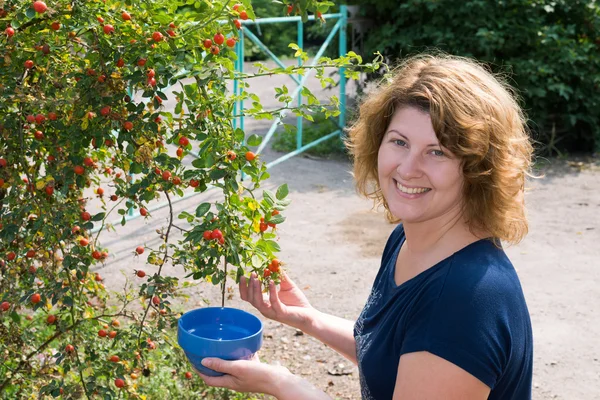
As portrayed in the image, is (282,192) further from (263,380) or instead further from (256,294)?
(263,380)

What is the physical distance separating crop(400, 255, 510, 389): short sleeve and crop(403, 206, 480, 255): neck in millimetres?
131

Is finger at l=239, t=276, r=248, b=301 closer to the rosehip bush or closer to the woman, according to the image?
the rosehip bush

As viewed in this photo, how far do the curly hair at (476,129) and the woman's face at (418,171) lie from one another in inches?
0.9

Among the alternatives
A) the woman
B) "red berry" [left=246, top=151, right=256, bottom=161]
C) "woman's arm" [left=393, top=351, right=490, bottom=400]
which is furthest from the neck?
"red berry" [left=246, top=151, right=256, bottom=161]

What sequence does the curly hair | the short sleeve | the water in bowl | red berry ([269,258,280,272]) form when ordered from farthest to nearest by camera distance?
the water in bowl → red berry ([269,258,280,272]) → the curly hair → the short sleeve

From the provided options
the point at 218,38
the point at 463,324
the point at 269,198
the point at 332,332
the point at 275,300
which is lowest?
the point at 332,332

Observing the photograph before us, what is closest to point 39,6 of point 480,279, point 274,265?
→ point 274,265

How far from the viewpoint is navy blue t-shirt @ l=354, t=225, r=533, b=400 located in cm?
169

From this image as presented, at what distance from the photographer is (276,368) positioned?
206cm

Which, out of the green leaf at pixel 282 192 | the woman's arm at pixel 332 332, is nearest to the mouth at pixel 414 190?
the green leaf at pixel 282 192

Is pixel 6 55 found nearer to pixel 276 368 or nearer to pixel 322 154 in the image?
pixel 276 368

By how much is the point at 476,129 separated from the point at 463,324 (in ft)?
1.50

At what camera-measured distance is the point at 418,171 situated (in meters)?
1.87

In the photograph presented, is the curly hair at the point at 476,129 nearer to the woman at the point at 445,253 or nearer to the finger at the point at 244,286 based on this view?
the woman at the point at 445,253
